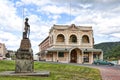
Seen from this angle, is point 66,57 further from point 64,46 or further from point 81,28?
point 81,28

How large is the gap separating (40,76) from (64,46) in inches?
1876

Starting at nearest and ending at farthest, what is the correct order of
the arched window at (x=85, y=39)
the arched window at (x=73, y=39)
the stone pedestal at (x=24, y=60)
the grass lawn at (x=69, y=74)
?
1. the grass lawn at (x=69, y=74)
2. the stone pedestal at (x=24, y=60)
3. the arched window at (x=73, y=39)
4. the arched window at (x=85, y=39)

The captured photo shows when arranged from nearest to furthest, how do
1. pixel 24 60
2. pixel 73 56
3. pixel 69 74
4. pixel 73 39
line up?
pixel 24 60, pixel 69 74, pixel 73 39, pixel 73 56

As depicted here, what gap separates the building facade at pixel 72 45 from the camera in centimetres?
6892

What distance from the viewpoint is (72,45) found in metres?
70.8

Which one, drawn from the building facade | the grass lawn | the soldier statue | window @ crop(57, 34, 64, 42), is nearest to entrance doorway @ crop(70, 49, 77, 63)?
the building facade

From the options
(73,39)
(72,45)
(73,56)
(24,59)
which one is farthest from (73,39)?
(24,59)

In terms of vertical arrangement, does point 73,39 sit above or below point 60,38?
below

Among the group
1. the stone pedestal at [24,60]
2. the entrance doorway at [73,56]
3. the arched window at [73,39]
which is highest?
the arched window at [73,39]

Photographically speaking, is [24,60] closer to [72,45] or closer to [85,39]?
[72,45]

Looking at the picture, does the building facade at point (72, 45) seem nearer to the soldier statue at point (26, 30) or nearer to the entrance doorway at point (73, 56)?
the entrance doorway at point (73, 56)

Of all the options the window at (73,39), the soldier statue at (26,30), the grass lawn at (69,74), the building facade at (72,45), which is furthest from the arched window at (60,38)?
the soldier statue at (26,30)

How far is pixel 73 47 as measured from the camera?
227 ft

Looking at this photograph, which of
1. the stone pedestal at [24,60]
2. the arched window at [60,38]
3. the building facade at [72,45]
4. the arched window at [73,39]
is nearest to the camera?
the stone pedestal at [24,60]
